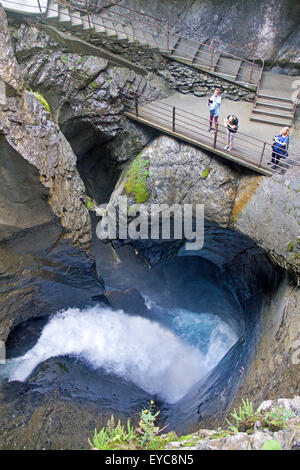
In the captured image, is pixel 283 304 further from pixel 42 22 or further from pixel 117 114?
pixel 42 22

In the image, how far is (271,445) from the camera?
368cm

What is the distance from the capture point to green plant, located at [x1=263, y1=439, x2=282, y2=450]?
3641 millimetres

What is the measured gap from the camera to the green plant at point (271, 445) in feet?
11.9

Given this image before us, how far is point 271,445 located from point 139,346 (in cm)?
845

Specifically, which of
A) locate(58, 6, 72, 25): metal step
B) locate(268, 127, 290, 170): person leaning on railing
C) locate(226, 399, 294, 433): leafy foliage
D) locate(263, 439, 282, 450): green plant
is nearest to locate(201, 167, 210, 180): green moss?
locate(268, 127, 290, 170): person leaning on railing

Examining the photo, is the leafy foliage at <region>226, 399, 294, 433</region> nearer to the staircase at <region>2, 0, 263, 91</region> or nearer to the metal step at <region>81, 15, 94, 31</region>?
the staircase at <region>2, 0, 263, 91</region>

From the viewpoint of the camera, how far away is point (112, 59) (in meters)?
9.65

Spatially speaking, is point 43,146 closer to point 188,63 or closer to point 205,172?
point 205,172

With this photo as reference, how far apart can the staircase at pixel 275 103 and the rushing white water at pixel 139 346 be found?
7.84 m

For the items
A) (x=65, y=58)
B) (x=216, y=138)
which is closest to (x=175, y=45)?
(x=65, y=58)

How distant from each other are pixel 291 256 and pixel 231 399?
3486mm

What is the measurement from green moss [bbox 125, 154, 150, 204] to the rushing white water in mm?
4665

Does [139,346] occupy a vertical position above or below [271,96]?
below

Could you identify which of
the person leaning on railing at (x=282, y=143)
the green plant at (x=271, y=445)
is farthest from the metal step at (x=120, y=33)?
the green plant at (x=271, y=445)
